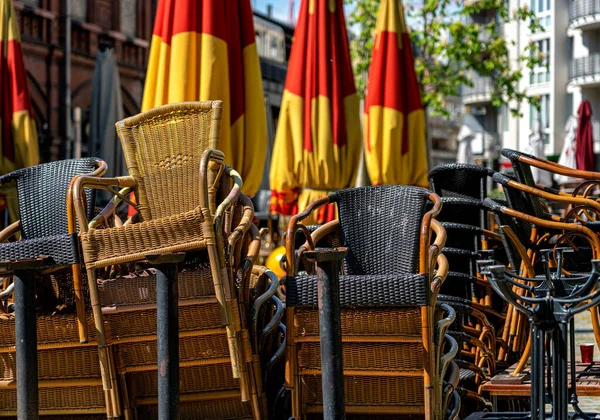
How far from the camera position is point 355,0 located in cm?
2545

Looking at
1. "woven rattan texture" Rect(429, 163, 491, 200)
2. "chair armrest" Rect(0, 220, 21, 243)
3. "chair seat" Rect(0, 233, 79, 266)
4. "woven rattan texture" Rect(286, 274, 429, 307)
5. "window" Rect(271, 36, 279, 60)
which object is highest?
"window" Rect(271, 36, 279, 60)

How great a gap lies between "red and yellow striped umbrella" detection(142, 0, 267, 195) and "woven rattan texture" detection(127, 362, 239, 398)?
2204mm

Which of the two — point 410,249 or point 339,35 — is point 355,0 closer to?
point 339,35

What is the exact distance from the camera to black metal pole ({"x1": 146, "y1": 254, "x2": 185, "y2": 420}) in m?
3.00

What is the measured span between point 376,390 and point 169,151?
1.29 meters

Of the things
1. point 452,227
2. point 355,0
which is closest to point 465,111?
point 355,0

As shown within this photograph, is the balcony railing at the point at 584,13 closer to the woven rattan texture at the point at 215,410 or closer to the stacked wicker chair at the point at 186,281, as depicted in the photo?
the stacked wicker chair at the point at 186,281

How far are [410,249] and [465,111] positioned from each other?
53.5 meters

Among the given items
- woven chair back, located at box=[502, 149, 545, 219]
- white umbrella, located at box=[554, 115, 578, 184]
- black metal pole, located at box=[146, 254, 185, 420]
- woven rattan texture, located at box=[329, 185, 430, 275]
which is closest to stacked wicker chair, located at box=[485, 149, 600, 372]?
woven chair back, located at box=[502, 149, 545, 219]

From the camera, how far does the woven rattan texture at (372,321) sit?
134 inches

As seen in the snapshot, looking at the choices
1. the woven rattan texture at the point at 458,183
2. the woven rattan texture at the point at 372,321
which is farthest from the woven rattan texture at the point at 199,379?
the woven rattan texture at the point at 458,183

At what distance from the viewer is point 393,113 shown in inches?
342

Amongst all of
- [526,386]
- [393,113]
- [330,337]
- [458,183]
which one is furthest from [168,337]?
[393,113]

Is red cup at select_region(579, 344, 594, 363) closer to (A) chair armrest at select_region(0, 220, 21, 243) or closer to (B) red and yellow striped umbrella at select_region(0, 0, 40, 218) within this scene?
(A) chair armrest at select_region(0, 220, 21, 243)
